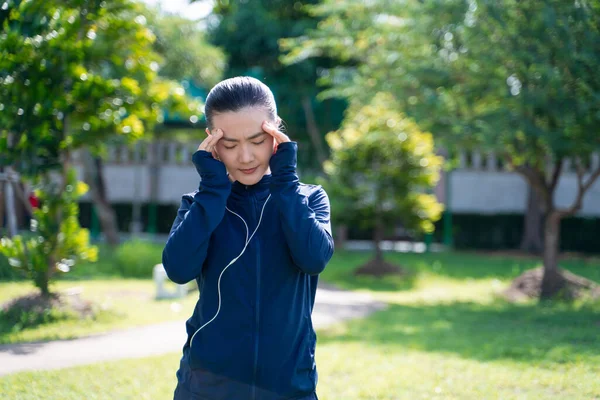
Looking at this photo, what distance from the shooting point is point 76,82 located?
8070 mm

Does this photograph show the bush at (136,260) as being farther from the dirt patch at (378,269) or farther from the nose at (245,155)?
the nose at (245,155)

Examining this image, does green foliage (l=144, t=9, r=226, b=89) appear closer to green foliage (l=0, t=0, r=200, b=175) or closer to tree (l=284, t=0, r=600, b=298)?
tree (l=284, t=0, r=600, b=298)

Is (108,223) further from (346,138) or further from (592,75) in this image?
(592,75)

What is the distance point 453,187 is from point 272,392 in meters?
20.2

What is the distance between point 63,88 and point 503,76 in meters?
5.75

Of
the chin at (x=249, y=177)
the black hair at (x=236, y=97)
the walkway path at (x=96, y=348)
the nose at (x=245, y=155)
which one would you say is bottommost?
the walkway path at (x=96, y=348)

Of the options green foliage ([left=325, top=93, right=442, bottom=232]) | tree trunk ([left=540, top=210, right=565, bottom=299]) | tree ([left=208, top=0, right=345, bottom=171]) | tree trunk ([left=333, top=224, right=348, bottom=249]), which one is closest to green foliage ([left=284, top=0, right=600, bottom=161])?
tree trunk ([left=540, top=210, right=565, bottom=299])

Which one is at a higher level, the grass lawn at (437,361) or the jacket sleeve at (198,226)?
the jacket sleeve at (198,226)

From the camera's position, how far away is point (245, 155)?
2469 millimetres

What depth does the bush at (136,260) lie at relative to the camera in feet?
44.0

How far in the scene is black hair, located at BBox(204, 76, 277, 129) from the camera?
8.13ft

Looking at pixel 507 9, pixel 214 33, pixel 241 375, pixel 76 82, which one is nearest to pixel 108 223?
pixel 214 33

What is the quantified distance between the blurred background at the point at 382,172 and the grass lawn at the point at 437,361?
3cm

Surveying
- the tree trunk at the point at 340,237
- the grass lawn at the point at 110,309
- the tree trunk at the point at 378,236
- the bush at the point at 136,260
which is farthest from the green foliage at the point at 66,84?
the tree trunk at the point at 340,237
